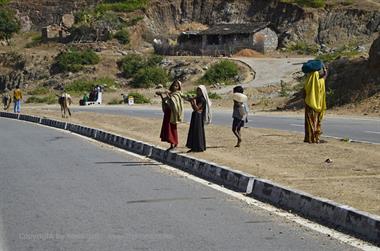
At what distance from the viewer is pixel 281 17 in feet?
334

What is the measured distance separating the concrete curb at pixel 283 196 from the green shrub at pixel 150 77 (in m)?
58.3

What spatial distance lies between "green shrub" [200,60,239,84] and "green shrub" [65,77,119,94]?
10.1m

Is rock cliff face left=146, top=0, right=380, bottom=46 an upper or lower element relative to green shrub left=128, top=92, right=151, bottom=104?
upper

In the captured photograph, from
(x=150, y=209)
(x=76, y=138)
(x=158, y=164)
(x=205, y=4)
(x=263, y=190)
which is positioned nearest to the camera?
(x=150, y=209)

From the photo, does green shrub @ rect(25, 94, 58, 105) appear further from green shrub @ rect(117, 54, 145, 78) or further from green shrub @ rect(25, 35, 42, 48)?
green shrub @ rect(25, 35, 42, 48)

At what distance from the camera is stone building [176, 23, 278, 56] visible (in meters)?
90.1

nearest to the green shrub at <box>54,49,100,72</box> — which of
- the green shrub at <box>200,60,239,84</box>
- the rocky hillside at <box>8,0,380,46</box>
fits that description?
the green shrub at <box>200,60,239,84</box>

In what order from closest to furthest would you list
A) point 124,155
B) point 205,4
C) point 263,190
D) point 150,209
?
point 150,209
point 263,190
point 124,155
point 205,4

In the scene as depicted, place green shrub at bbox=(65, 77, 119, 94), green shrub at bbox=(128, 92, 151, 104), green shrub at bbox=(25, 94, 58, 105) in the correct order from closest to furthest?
1. green shrub at bbox=(128, 92, 151, 104)
2. green shrub at bbox=(25, 94, 58, 105)
3. green shrub at bbox=(65, 77, 119, 94)

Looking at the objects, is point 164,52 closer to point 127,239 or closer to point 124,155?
point 124,155

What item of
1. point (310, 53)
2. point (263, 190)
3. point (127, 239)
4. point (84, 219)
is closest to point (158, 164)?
point (263, 190)

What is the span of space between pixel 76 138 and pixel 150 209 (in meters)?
16.8

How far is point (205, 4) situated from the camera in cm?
11119

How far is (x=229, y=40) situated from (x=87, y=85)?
19159 mm
